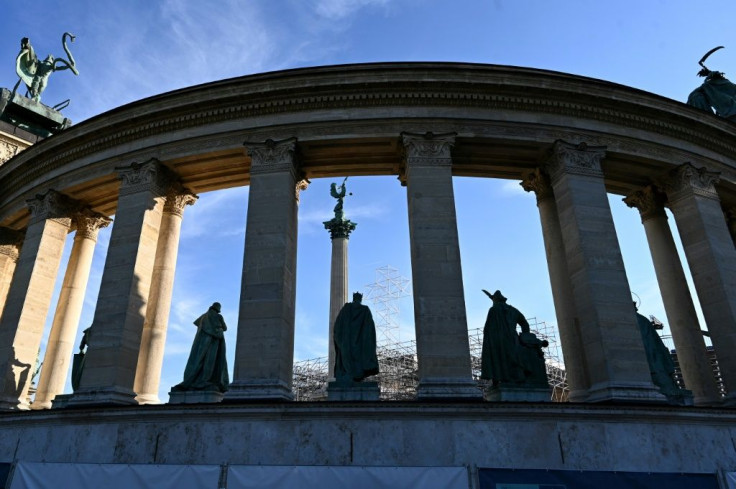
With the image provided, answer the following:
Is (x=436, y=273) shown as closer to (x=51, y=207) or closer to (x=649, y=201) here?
(x=649, y=201)

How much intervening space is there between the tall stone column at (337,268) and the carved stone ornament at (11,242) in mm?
16633

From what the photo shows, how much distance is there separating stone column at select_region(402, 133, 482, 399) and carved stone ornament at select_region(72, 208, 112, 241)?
1572 cm

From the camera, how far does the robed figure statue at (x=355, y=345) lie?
16.5 metres

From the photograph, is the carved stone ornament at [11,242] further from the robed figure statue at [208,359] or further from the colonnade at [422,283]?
the robed figure statue at [208,359]

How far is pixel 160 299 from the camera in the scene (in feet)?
70.8

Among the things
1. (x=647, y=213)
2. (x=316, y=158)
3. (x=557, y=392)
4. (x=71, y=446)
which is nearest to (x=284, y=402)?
(x=71, y=446)

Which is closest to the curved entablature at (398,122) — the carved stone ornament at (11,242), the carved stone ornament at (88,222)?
the carved stone ornament at (88,222)

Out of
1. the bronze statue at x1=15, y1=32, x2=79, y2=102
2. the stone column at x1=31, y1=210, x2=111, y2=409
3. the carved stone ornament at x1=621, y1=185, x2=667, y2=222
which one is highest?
the bronze statue at x1=15, y1=32, x2=79, y2=102

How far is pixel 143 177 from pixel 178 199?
2.43 metres

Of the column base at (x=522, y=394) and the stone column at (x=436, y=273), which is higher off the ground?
the stone column at (x=436, y=273)

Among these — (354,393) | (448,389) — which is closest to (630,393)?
(448,389)

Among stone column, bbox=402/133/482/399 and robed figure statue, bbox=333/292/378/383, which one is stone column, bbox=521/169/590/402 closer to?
stone column, bbox=402/133/482/399

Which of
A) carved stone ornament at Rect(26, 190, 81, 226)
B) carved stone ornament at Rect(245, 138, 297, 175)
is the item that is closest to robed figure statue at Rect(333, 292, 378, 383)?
carved stone ornament at Rect(245, 138, 297, 175)

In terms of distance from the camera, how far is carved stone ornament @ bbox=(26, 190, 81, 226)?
903 inches
